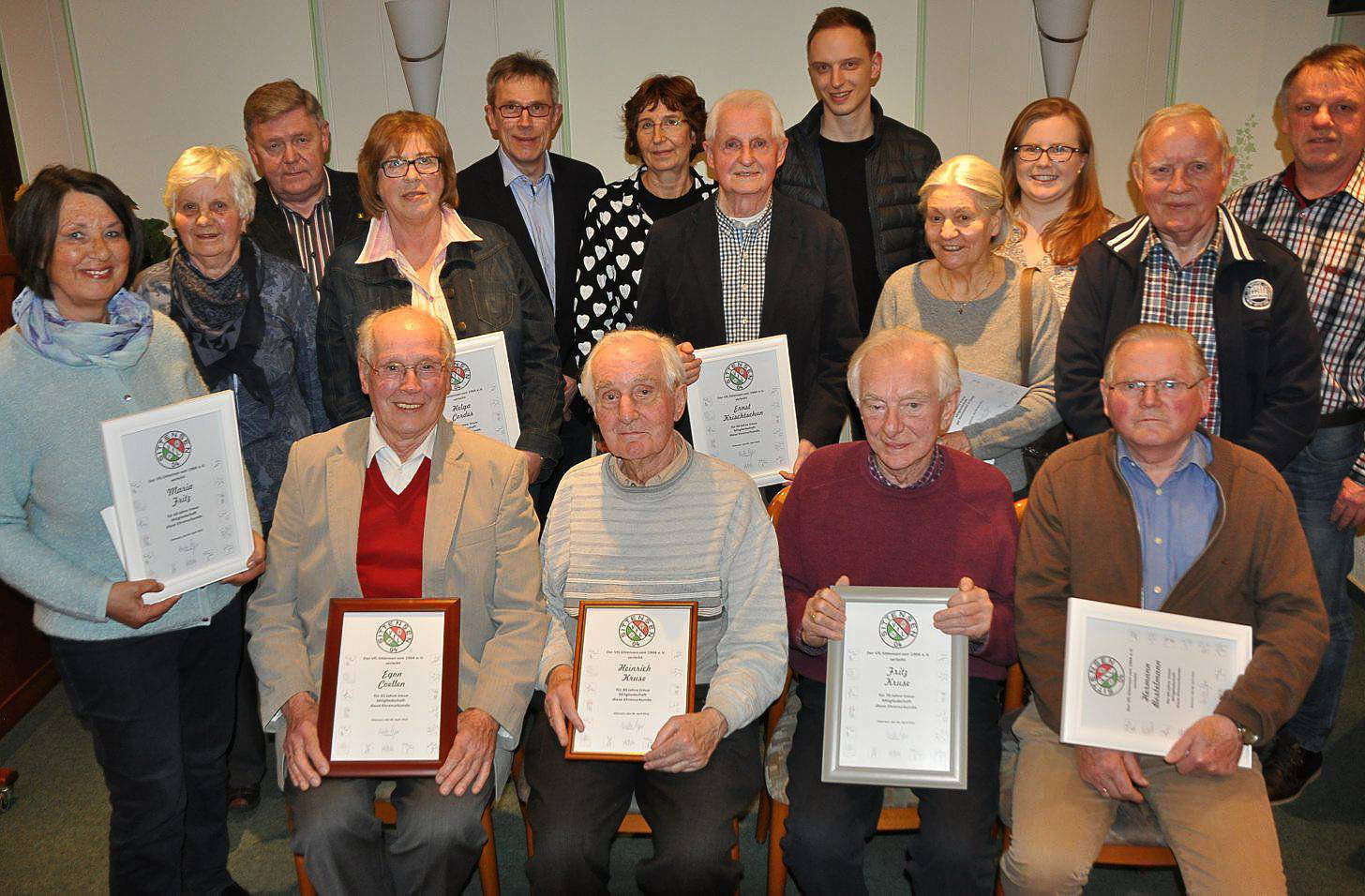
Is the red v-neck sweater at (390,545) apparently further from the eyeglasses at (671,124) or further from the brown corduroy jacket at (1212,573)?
the eyeglasses at (671,124)

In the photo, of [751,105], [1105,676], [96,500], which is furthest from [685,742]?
[751,105]

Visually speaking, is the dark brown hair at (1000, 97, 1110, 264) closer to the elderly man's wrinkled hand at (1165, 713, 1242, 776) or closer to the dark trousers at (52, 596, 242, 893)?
the elderly man's wrinkled hand at (1165, 713, 1242, 776)

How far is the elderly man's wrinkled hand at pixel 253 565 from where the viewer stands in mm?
2865

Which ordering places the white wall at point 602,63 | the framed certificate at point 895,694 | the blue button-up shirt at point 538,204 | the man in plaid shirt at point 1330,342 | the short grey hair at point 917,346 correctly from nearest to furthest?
1. the framed certificate at point 895,694
2. the short grey hair at point 917,346
3. the man in plaid shirt at point 1330,342
4. the blue button-up shirt at point 538,204
5. the white wall at point 602,63

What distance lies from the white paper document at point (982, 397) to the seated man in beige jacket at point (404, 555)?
4.76ft

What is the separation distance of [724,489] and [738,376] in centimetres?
64

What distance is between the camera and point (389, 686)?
2668mm

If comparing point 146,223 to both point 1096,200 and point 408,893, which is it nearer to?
point 408,893

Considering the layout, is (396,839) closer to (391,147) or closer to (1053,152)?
(391,147)

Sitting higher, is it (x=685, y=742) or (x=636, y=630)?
(x=636, y=630)

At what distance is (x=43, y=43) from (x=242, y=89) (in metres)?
1.02

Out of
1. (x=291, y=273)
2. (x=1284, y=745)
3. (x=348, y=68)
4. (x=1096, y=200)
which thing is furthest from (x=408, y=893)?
(x=348, y=68)

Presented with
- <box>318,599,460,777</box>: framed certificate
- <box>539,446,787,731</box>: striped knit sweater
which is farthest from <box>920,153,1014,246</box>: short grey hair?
<box>318,599,460,777</box>: framed certificate

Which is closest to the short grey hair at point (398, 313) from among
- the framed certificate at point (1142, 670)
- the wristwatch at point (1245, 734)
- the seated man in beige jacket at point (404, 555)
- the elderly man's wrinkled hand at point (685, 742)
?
the seated man in beige jacket at point (404, 555)
